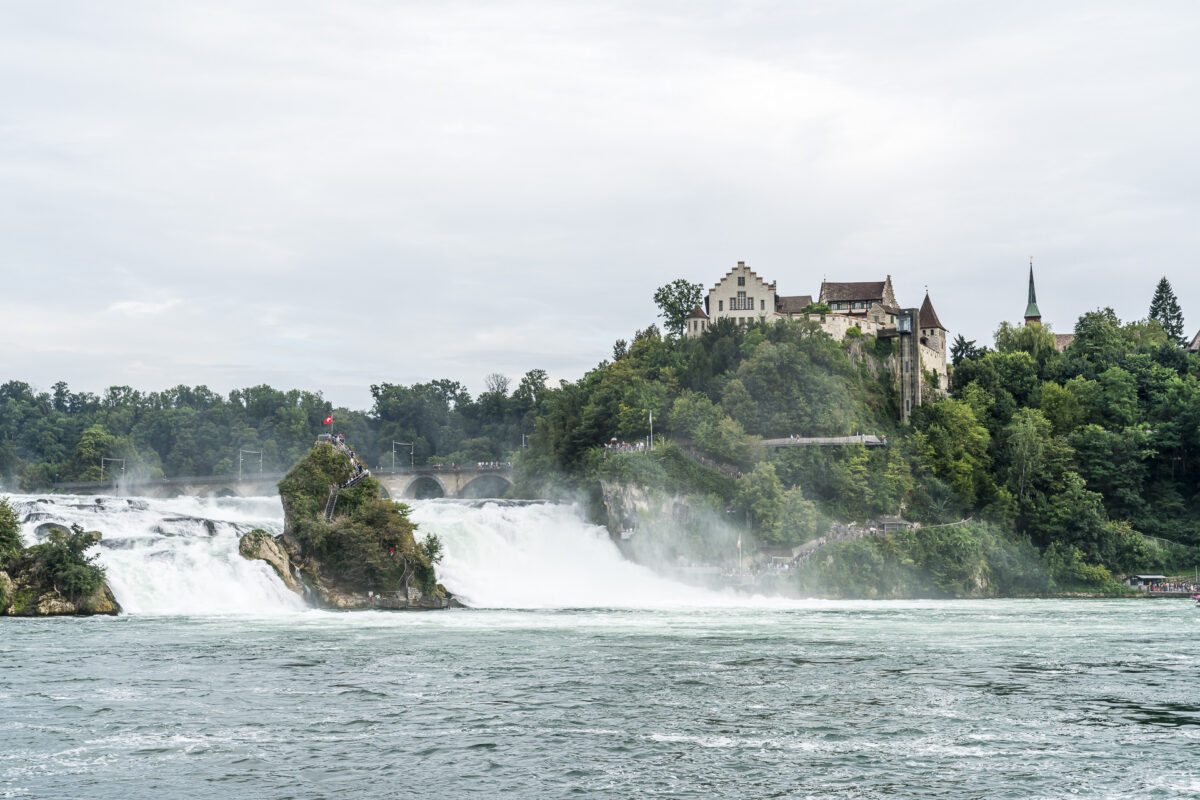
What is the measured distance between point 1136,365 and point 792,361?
1244 inches

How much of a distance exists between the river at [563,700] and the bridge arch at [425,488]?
57.5m

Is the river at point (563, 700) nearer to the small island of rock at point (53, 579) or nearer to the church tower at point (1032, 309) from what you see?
the small island of rock at point (53, 579)

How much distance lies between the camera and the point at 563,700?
32312 mm

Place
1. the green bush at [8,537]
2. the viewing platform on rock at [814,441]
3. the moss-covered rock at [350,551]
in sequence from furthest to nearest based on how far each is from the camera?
1. the viewing platform on rock at [814,441]
2. the moss-covered rock at [350,551]
3. the green bush at [8,537]

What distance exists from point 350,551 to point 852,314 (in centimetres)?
6269

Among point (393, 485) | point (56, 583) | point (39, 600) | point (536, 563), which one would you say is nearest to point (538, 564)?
point (536, 563)

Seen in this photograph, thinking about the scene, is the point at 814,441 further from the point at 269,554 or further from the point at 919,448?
the point at 269,554

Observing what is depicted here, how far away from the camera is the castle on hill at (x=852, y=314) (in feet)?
335

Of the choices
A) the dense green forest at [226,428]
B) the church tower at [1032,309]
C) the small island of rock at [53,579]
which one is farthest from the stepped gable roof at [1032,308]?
the small island of rock at [53,579]

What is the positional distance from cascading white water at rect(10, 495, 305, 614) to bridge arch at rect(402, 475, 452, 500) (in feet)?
176

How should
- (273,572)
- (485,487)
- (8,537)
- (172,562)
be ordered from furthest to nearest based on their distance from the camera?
(485,487) < (273,572) < (172,562) < (8,537)

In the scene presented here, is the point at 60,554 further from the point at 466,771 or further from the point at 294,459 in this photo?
the point at 294,459

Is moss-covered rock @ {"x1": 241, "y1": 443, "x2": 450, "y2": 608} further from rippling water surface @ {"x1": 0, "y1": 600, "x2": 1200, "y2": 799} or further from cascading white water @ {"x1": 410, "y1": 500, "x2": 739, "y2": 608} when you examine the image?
rippling water surface @ {"x1": 0, "y1": 600, "x2": 1200, "y2": 799}

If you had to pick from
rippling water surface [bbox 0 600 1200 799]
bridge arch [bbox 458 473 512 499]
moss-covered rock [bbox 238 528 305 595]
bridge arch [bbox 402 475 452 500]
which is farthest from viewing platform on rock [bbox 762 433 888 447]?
bridge arch [bbox 402 475 452 500]
